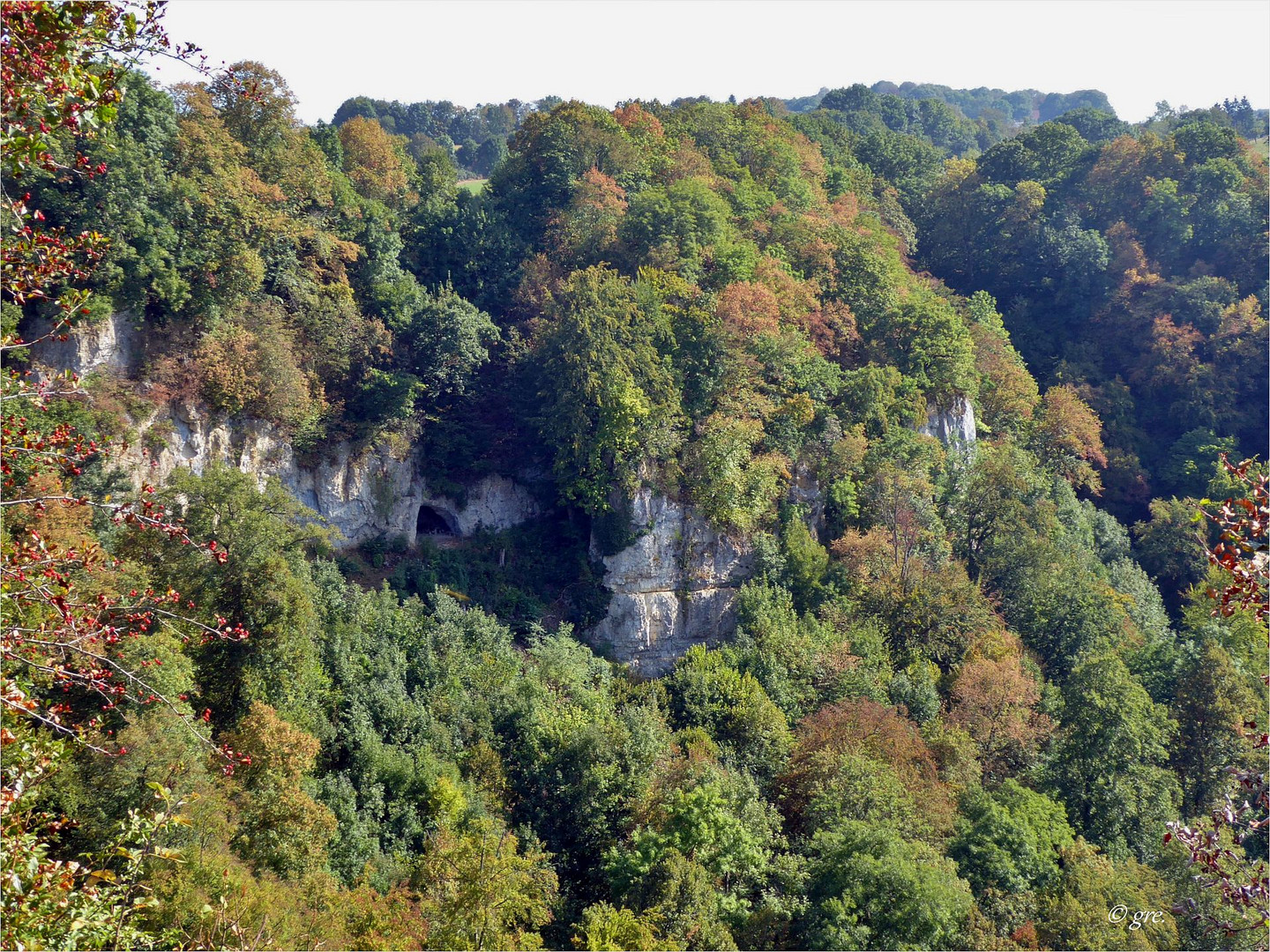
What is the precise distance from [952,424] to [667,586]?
13.3 meters

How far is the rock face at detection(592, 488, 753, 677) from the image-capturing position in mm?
32312

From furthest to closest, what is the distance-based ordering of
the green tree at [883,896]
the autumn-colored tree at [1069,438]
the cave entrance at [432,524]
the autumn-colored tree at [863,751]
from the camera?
the autumn-colored tree at [1069,438]
the cave entrance at [432,524]
the autumn-colored tree at [863,751]
the green tree at [883,896]

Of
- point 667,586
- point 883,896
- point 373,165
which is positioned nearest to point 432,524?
point 667,586

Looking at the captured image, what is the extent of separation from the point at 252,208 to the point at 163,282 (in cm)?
431

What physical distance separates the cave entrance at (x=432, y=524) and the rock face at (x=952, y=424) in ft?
56.8

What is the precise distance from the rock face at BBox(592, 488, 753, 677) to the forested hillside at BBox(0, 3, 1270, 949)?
0.25 metres

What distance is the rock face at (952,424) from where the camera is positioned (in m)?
37.2

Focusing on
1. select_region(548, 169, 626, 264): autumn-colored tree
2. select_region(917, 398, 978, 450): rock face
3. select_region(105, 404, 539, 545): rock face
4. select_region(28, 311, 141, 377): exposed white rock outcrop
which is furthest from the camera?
select_region(917, 398, 978, 450): rock face

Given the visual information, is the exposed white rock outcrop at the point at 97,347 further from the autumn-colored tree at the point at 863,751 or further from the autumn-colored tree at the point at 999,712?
the autumn-colored tree at the point at 999,712

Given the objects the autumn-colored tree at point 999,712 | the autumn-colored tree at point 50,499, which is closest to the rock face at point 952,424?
the autumn-colored tree at point 999,712

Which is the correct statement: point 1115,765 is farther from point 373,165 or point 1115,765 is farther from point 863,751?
point 373,165

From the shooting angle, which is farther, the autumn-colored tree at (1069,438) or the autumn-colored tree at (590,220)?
the autumn-colored tree at (1069,438)

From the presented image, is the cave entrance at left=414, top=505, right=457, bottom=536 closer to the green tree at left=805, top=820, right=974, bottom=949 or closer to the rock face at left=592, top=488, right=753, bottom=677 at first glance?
the rock face at left=592, top=488, right=753, bottom=677

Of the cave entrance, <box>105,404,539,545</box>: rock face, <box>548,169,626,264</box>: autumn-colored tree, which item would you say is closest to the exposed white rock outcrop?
<box>105,404,539,545</box>: rock face
